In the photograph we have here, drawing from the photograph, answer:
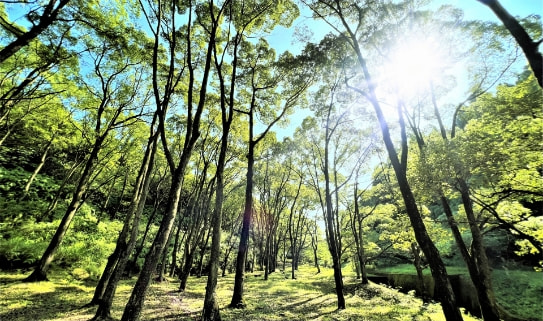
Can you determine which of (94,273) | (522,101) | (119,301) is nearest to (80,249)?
(94,273)

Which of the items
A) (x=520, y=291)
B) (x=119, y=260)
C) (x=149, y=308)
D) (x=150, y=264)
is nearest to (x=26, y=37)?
(x=119, y=260)

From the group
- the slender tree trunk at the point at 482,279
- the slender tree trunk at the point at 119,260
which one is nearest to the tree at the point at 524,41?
the slender tree trunk at the point at 482,279

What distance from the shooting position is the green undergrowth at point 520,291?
52.7 feet

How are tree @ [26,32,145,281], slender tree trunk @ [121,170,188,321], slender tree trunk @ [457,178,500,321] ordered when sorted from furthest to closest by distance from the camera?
tree @ [26,32,145,281]
slender tree trunk @ [457,178,500,321]
slender tree trunk @ [121,170,188,321]

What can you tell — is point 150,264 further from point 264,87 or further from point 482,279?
point 482,279

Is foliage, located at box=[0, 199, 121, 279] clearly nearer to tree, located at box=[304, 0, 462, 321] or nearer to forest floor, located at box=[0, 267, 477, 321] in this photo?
forest floor, located at box=[0, 267, 477, 321]

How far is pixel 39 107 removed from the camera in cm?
1480

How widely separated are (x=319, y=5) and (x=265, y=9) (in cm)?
284

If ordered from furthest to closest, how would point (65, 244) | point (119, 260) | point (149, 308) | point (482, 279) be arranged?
1. point (65, 244)
2. point (482, 279)
3. point (149, 308)
4. point (119, 260)

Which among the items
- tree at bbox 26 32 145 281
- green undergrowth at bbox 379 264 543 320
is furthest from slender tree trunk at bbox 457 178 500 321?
tree at bbox 26 32 145 281

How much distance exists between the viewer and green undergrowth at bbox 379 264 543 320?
1608 centimetres

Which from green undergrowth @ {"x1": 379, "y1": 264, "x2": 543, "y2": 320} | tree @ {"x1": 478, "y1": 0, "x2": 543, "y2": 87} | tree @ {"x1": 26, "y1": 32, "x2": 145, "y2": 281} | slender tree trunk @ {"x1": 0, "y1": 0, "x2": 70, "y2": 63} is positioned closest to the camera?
tree @ {"x1": 478, "y1": 0, "x2": 543, "y2": 87}

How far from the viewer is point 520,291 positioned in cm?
1802

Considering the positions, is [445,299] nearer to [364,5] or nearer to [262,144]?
[364,5]
